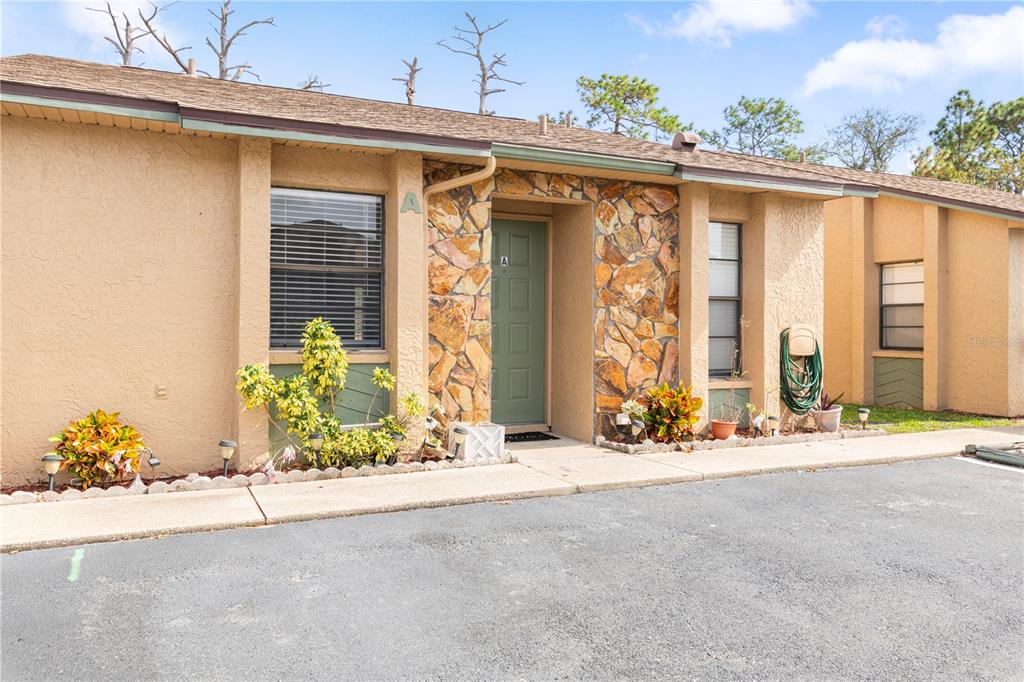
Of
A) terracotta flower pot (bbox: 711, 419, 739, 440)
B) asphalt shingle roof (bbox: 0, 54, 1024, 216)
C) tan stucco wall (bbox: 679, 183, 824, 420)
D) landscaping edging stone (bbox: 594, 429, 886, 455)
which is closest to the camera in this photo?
asphalt shingle roof (bbox: 0, 54, 1024, 216)

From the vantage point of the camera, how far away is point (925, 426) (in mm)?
9820

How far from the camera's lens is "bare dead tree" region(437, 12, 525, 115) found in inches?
727

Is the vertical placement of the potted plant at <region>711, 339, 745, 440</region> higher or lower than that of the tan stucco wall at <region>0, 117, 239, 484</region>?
lower

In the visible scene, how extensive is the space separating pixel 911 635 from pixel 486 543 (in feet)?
8.11

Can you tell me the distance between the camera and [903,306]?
12.2 meters

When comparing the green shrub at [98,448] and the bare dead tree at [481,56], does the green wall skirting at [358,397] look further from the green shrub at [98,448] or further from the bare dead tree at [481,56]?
the bare dead tree at [481,56]

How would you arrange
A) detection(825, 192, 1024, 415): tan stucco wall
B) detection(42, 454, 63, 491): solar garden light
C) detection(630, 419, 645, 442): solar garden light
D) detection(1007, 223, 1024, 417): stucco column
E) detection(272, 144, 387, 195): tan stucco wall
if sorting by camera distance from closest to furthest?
detection(42, 454, 63, 491): solar garden light → detection(272, 144, 387, 195): tan stucco wall → detection(630, 419, 645, 442): solar garden light → detection(1007, 223, 1024, 417): stucco column → detection(825, 192, 1024, 415): tan stucco wall

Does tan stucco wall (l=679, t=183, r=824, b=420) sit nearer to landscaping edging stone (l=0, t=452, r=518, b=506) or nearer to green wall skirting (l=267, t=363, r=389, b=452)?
landscaping edging stone (l=0, t=452, r=518, b=506)

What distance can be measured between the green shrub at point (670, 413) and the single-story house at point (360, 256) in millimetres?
361

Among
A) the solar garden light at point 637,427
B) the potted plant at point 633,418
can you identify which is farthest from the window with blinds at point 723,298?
the solar garden light at point 637,427

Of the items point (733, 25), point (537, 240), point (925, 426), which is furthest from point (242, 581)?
point (733, 25)

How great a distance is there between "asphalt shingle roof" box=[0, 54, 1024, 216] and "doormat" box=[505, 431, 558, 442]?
139 inches

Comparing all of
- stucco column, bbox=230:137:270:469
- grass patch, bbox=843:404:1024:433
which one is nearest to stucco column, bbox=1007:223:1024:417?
grass patch, bbox=843:404:1024:433

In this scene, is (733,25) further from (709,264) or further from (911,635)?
(911,635)
